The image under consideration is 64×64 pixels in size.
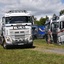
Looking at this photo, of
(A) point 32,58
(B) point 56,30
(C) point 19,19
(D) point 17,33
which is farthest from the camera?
(B) point 56,30

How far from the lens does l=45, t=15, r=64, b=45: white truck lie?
1220 inches

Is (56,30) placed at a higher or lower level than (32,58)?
higher

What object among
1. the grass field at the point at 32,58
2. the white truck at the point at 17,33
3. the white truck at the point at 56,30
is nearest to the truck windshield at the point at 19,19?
the white truck at the point at 17,33

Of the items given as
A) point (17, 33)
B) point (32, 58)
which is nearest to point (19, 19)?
point (17, 33)

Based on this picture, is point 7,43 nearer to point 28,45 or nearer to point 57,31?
point 28,45

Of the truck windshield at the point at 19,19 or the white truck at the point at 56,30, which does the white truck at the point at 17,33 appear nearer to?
the truck windshield at the point at 19,19

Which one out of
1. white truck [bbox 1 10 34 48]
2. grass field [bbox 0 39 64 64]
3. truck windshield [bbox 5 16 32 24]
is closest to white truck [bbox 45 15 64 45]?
truck windshield [bbox 5 16 32 24]

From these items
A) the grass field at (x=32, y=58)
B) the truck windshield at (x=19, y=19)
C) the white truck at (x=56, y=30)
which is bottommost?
the grass field at (x=32, y=58)

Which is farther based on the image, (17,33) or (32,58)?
(17,33)

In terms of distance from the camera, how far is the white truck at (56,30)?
31000 mm

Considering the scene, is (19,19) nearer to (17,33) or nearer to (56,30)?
(17,33)

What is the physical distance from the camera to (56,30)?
32.8m

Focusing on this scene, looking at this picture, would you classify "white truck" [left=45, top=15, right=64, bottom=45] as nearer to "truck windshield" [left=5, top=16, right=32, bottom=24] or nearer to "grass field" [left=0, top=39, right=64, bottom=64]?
"truck windshield" [left=5, top=16, right=32, bottom=24]

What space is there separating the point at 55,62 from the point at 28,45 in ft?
38.2
